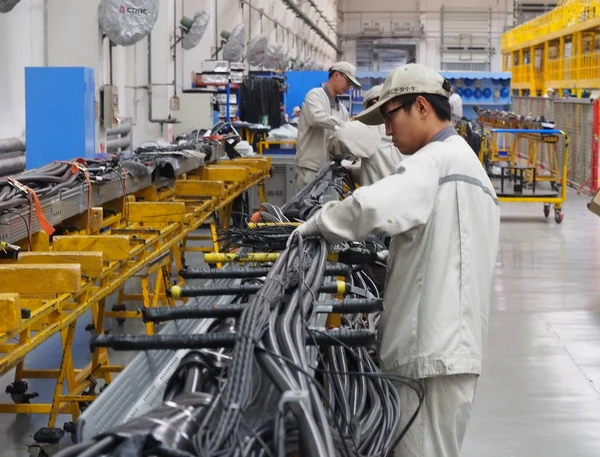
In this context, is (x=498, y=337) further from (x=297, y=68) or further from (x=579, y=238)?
(x=297, y=68)

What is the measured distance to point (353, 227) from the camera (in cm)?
246

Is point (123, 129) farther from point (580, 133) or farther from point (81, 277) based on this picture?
point (580, 133)

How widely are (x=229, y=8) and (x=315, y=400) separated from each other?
54.4 feet

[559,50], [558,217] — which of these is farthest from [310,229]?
[559,50]

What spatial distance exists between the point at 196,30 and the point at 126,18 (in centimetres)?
434

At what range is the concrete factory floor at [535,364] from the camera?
4645 millimetres

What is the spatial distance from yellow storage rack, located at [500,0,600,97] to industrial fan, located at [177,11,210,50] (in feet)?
A: 20.3

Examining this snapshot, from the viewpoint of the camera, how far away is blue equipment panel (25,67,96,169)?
759 centimetres

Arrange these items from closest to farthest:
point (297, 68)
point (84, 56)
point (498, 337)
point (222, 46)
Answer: point (498, 337), point (84, 56), point (222, 46), point (297, 68)

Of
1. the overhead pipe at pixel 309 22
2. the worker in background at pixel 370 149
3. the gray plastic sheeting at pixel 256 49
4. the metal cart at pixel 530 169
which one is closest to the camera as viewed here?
the worker in background at pixel 370 149

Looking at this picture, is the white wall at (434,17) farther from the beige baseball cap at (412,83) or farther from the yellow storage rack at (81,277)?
the beige baseball cap at (412,83)

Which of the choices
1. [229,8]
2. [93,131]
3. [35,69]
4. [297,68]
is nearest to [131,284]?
[93,131]

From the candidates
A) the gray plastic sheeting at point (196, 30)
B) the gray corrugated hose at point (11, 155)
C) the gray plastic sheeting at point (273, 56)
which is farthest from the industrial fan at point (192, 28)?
the gray plastic sheeting at point (273, 56)

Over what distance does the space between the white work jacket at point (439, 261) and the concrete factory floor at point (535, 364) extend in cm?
200
